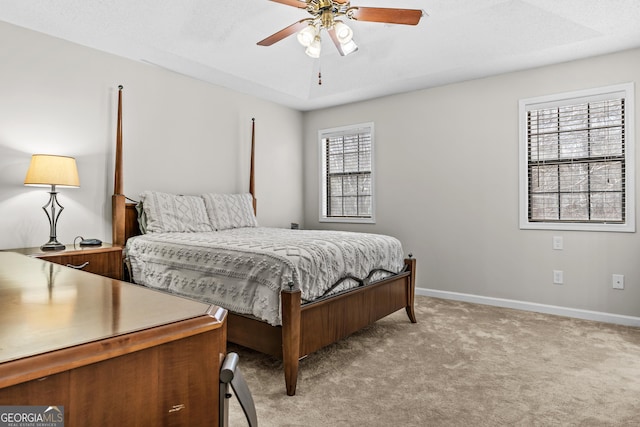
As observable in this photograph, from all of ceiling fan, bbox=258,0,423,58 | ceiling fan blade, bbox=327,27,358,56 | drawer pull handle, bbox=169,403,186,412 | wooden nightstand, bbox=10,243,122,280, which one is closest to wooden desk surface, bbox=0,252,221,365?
drawer pull handle, bbox=169,403,186,412

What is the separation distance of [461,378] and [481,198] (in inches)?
90.5

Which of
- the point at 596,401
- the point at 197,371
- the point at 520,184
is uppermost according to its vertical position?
the point at 520,184

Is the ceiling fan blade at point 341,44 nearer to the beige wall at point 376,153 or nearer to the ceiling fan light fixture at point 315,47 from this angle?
the ceiling fan light fixture at point 315,47

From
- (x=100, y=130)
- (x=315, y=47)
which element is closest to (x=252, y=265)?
(x=315, y=47)

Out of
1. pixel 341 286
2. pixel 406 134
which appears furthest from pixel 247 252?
pixel 406 134

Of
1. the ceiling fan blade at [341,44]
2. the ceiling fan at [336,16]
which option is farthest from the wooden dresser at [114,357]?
the ceiling fan blade at [341,44]

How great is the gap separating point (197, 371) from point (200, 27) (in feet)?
11.3

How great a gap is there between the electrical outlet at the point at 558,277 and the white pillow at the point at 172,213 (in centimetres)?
338

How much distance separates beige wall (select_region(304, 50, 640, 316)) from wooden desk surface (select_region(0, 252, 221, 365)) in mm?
3924

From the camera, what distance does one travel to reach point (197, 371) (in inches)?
24.8

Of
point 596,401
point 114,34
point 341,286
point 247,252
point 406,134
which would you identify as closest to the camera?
point 596,401

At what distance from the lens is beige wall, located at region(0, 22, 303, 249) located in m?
3.03

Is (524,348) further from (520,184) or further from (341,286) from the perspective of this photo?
(520,184)

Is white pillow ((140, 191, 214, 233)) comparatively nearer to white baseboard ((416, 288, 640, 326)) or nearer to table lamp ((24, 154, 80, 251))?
table lamp ((24, 154, 80, 251))
